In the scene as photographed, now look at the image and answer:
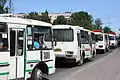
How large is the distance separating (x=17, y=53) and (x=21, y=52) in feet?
0.94

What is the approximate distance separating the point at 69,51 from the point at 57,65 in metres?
2.25

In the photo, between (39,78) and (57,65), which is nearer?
(39,78)

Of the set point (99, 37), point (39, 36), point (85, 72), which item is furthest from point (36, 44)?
point (99, 37)

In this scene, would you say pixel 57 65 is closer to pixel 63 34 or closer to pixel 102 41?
pixel 63 34

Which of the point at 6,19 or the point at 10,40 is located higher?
the point at 6,19

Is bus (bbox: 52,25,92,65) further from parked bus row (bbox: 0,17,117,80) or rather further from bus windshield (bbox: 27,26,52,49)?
bus windshield (bbox: 27,26,52,49)

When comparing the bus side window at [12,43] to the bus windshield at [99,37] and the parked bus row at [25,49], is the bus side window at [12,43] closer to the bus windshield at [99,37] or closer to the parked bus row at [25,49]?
the parked bus row at [25,49]

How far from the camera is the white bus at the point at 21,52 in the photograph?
34.9 ft

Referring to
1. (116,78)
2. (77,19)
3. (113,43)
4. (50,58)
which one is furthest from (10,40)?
(77,19)

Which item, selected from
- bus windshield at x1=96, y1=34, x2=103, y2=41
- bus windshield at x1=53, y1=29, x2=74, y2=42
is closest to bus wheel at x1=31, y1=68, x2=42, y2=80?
bus windshield at x1=53, y1=29, x2=74, y2=42

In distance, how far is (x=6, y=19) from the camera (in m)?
11.0

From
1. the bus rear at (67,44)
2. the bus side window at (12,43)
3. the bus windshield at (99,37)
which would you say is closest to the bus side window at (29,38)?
the bus side window at (12,43)

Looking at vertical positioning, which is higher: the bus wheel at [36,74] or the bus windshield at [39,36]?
the bus windshield at [39,36]

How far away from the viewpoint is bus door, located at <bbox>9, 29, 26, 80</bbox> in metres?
11.0
